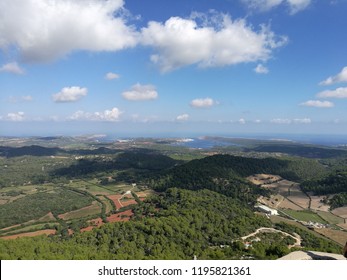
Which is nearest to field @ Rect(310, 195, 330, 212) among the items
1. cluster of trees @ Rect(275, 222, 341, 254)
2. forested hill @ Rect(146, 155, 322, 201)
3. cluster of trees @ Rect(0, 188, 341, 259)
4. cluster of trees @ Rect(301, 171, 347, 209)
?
cluster of trees @ Rect(301, 171, 347, 209)

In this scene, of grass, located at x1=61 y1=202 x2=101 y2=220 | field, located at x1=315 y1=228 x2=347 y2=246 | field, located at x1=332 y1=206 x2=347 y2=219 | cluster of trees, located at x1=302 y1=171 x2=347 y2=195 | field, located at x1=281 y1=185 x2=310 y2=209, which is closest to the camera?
field, located at x1=315 y1=228 x2=347 y2=246

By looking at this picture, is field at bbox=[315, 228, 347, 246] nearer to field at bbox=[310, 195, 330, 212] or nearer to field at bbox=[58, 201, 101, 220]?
field at bbox=[310, 195, 330, 212]

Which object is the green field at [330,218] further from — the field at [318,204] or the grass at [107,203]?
the grass at [107,203]
